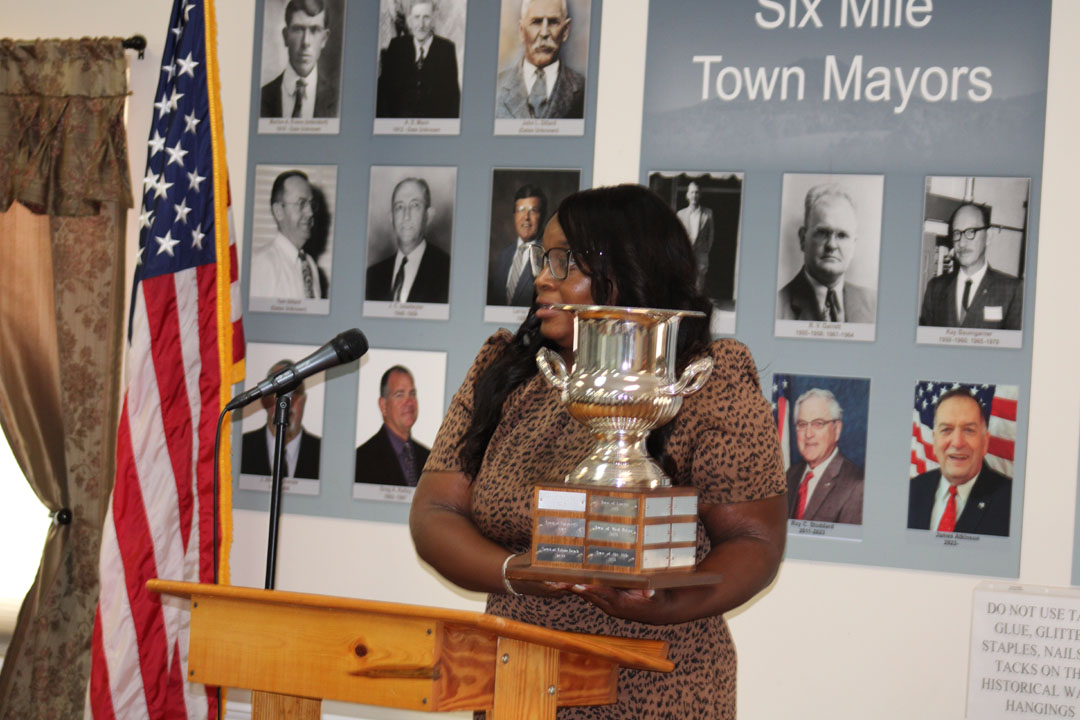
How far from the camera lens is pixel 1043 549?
2936 mm

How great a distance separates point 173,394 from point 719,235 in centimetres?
163

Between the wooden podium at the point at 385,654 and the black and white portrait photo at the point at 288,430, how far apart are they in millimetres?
1973

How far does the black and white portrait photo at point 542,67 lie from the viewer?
3.32 metres

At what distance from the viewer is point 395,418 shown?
3.47 meters

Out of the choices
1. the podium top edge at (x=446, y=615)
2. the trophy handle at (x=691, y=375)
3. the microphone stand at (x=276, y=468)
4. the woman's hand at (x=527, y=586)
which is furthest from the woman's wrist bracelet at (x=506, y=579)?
the microphone stand at (x=276, y=468)

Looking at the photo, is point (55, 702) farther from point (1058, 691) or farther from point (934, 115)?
point (934, 115)

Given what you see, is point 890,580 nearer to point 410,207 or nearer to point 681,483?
point 681,483

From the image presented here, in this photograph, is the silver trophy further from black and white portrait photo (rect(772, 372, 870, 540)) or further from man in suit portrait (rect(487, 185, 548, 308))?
man in suit portrait (rect(487, 185, 548, 308))

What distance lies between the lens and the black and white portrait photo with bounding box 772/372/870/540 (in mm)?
3076

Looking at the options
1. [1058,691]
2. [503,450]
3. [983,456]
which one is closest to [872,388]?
[983,456]

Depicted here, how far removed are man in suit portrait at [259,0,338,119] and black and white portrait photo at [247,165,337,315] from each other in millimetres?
184

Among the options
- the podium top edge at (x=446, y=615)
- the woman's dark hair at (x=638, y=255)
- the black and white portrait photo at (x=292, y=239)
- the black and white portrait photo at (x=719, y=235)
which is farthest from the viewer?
the black and white portrait photo at (x=292, y=239)

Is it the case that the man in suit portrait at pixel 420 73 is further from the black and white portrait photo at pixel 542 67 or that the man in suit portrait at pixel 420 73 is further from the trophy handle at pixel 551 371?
the trophy handle at pixel 551 371

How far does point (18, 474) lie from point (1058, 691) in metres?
3.25
